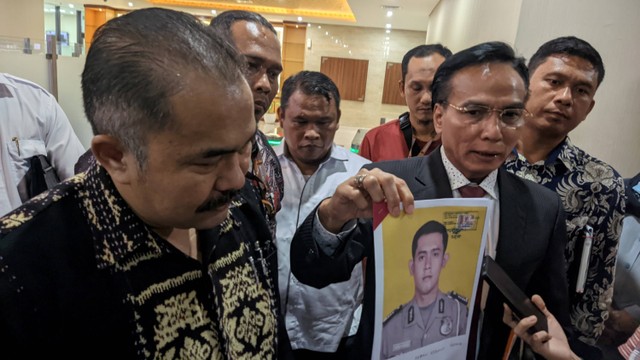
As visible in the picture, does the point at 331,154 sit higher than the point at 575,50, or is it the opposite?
the point at 575,50

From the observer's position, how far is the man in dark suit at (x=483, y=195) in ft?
3.21

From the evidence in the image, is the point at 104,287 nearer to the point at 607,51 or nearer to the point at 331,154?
the point at 331,154

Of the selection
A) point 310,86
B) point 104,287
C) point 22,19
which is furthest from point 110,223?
point 22,19

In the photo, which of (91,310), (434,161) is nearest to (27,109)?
(91,310)

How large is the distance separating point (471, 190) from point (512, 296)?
1.12 ft

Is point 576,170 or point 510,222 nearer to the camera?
point 510,222

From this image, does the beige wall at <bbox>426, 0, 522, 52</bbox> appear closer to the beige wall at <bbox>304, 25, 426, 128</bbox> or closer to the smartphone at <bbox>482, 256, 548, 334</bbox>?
the smartphone at <bbox>482, 256, 548, 334</bbox>

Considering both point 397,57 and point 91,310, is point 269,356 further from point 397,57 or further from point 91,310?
point 397,57

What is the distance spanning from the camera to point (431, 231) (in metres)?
0.83

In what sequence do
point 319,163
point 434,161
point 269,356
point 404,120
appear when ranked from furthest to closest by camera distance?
point 404,120 < point 319,163 < point 434,161 < point 269,356

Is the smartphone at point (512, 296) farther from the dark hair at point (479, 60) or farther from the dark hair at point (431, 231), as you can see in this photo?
the dark hair at point (479, 60)

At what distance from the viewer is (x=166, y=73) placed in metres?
0.56

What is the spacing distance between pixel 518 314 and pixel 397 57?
10.0 m

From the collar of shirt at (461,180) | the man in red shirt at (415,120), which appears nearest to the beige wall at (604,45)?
the man in red shirt at (415,120)
